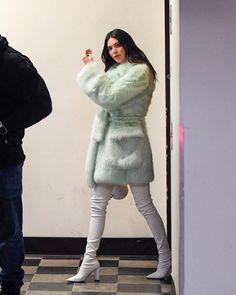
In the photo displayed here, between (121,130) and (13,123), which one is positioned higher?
(13,123)

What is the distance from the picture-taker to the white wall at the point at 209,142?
2.71 meters

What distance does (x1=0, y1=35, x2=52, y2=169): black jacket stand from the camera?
2.98 metres

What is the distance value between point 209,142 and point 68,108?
1.66 meters

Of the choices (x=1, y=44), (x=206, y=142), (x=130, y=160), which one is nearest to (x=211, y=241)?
(x=206, y=142)

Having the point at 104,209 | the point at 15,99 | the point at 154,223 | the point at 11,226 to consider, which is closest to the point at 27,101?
the point at 15,99

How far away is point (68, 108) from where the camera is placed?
4.25 metres

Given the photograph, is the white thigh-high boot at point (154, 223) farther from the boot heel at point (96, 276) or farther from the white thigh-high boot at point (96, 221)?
the boot heel at point (96, 276)

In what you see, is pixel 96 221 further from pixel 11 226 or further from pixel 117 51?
pixel 117 51

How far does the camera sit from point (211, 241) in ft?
9.23

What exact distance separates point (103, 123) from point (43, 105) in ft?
2.09

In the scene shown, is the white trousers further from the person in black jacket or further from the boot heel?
the person in black jacket

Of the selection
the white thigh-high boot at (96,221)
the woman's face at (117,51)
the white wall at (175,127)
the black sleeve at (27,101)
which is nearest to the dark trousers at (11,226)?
the black sleeve at (27,101)

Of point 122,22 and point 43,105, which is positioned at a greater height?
point 122,22

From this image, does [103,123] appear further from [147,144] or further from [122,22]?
[122,22]
